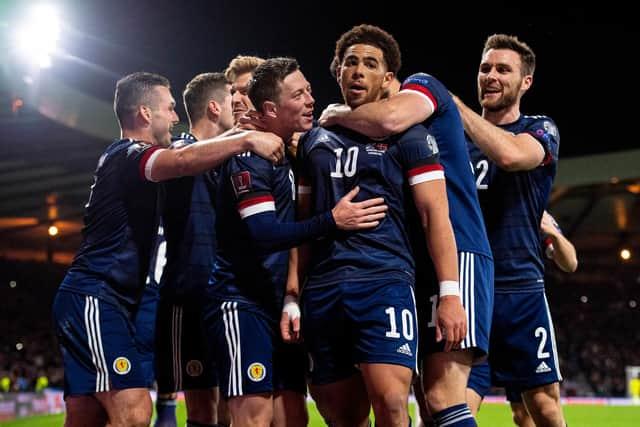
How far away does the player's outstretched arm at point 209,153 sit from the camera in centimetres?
370

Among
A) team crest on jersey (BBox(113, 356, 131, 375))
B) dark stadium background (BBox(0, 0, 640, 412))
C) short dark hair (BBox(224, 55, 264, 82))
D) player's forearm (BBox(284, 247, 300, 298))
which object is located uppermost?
dark stadium background (BBox(0, 0, 640, 412))

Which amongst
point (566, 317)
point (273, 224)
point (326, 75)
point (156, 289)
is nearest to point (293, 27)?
point (326, 75)

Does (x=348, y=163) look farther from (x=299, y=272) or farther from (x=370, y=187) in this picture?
(x=299, y=272)

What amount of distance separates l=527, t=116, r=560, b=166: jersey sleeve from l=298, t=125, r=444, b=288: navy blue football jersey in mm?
1070

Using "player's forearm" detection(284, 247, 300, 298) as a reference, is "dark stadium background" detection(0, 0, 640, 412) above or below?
above

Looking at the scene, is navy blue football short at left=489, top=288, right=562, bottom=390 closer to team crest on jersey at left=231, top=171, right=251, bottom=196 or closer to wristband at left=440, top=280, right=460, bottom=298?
wristband at left=440, top=280, right=460, bottom=298

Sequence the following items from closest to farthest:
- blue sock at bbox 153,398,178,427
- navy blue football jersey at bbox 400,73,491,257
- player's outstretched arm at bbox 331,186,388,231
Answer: player's outstretched arm at bbox 331,186,388,231, navy blue football jersey at bbox 400,73,491,257, blue sock at bbox 153,398,178,427

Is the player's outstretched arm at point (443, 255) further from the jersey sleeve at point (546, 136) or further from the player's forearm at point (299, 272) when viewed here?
the jersey sleeve at point (546, 136)

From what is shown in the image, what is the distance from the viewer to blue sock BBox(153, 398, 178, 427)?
17.0 ft

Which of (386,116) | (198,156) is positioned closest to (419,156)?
(386,116)

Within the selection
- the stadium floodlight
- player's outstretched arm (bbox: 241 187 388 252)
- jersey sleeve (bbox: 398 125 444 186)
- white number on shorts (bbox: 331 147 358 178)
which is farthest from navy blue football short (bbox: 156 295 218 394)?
the stadium floodlight

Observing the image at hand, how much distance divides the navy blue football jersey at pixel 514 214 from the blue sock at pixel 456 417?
1.18m

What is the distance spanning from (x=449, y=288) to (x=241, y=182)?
1.08 m

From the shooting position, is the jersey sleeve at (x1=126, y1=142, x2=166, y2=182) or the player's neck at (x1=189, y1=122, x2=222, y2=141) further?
the player's neck at (x1=189, y1=122, x2=222, y2=141)
